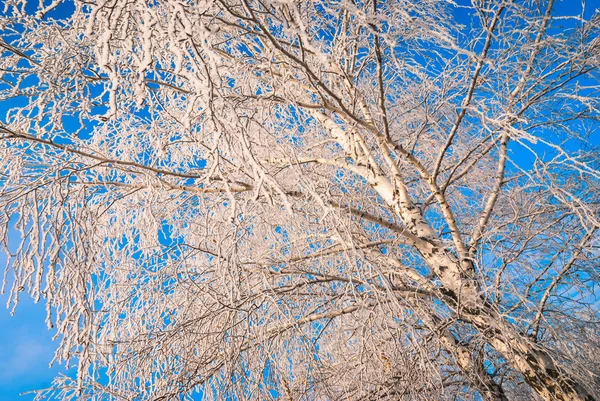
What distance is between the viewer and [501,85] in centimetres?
346

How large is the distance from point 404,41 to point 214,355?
245 cm

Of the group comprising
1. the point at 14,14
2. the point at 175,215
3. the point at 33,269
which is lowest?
the point at 33,269

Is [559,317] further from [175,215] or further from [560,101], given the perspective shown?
[175,215]

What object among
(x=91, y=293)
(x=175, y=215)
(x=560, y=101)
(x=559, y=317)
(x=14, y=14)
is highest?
(x=14, y=14)

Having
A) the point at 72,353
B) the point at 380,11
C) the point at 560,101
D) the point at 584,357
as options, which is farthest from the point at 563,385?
the point at 72,353

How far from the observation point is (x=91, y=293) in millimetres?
1828

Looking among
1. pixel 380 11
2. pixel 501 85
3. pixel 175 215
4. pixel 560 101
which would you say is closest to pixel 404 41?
pixel 380 11

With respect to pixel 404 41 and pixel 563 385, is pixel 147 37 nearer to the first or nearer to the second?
pixel 404 41

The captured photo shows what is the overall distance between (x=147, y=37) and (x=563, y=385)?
3454 millimetres

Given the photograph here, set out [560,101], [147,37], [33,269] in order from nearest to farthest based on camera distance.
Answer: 1. [147,37]
2. [33,269]
3. [560,101]

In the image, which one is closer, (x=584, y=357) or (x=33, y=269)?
(x=33, y=269)

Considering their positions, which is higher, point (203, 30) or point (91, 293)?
point (203, 30)

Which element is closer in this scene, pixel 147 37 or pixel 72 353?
pixel 147 37

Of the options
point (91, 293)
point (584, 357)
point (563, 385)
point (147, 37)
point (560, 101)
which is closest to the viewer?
point (147, 37)
